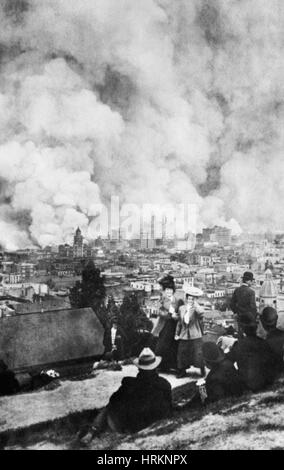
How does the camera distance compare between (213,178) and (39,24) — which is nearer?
(39,24)

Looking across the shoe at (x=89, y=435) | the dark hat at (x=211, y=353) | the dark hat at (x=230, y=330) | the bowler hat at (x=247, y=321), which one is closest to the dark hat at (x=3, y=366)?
the shoe at (x=89, y=435)

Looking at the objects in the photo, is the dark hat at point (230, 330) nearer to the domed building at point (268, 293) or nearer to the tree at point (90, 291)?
the domed building at point (268, 293)

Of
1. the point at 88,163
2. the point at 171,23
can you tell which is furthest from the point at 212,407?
Answer: the point at 171,23

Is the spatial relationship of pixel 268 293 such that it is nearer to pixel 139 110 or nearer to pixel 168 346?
pixel 168 346

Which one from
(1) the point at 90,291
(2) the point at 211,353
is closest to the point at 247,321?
(2) the point at 211,353

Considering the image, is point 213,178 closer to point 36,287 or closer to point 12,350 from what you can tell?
point 36,287

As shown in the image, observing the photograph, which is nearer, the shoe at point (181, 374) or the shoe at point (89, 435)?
the shoe at point (89, 435)
